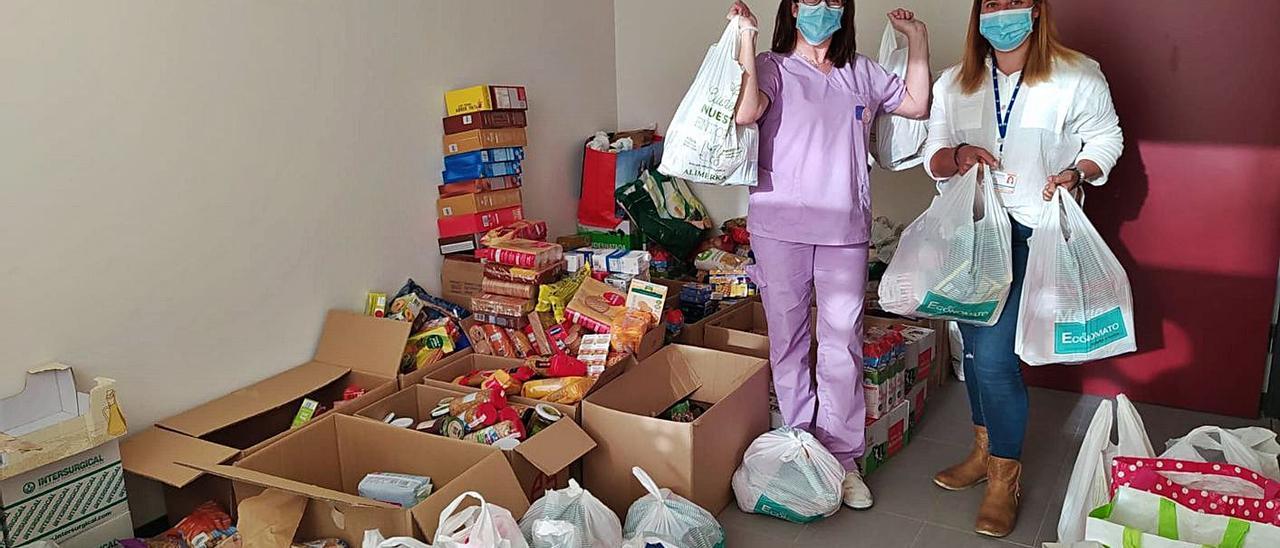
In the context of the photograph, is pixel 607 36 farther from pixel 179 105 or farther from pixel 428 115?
pixel 179 105

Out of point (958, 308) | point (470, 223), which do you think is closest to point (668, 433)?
point (958, 308)

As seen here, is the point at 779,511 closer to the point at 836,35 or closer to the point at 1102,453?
the point at 1102,453

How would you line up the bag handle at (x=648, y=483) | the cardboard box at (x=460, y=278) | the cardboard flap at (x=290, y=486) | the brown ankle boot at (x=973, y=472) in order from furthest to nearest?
the cardboard box at (x=460, y=278) < the brown ankle boot at (x=973, y=472) < the bag handle at (x=648, y=483) < the cardboard flap at (x=290, y=486)

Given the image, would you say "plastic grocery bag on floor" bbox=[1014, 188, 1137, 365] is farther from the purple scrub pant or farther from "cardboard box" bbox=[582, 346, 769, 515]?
"cardboard box" bbox=[582, 346, 769, 515]

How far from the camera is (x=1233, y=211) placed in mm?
3051

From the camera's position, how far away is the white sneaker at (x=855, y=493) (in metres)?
2.61

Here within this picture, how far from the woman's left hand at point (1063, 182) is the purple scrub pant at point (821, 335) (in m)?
0.49

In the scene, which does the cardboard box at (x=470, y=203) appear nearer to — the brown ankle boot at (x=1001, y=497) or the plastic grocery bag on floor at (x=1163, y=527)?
the brown ankle boot at (x=1001, y=497)

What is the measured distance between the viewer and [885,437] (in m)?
2.87

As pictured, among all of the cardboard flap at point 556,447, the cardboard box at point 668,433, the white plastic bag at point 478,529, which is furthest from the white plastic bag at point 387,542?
the cardboard box at point 668,433

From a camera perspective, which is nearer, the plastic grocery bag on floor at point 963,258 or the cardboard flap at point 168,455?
the cardboard flap at point 168,455

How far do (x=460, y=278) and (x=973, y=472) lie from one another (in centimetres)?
177

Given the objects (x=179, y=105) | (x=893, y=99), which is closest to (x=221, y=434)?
(x=179, y=105)

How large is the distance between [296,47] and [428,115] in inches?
22.7
